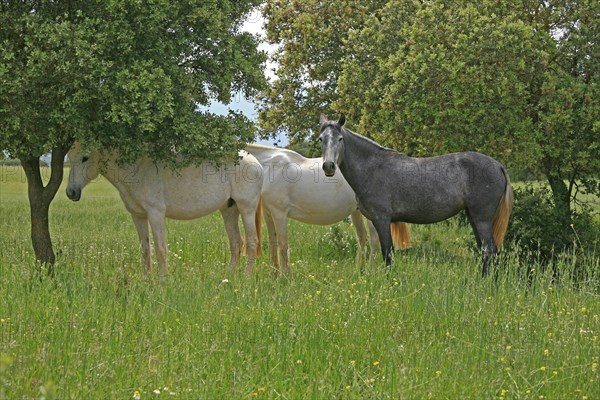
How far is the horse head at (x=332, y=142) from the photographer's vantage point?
1083cm

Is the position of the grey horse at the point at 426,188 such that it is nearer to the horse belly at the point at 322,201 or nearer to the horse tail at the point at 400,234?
the horse tail at the point at 400,234

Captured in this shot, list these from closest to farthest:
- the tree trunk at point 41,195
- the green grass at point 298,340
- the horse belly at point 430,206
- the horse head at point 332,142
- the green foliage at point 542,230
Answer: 1. the green grass at point 298,340
2. the horse head at point 332,142
3. the tree trunk at point 41,195
4. the horse belly at point 430,206
5. the green foliage at point 542,230

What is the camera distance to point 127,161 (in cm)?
1039

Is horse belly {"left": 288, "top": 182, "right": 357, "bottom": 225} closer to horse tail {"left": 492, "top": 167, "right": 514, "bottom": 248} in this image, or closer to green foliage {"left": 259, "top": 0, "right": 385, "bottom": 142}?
horse tail {"left": 492, "top": 167, "right": 514, "bottom": 248}

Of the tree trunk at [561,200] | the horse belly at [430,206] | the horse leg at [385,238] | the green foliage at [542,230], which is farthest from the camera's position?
the tree trunk at [561,200]

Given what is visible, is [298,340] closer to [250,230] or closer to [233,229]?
[250,230]

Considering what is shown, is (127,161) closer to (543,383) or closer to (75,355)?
(75,355)

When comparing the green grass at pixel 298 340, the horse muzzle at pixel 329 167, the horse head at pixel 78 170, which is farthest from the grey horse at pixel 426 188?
the horse head at pixel 78 170

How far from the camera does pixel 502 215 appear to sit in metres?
11.6

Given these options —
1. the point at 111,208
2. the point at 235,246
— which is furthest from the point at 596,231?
the point at 111,208

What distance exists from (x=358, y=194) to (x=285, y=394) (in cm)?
594

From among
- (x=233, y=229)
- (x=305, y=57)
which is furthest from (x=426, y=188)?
(x=305, y=57)

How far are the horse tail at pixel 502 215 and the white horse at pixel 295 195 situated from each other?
2.68 meters

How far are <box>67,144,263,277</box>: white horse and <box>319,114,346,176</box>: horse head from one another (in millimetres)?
1820
